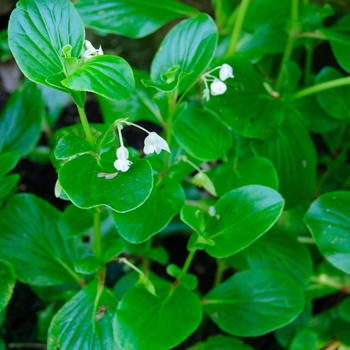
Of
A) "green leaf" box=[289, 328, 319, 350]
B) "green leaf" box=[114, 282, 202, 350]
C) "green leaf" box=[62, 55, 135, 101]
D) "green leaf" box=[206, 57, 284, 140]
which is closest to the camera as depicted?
"green leaf" box=[62, 55, 135, 101]

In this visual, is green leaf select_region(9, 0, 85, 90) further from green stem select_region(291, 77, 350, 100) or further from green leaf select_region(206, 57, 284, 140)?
green stem select_region(291, 77, 350, 100)

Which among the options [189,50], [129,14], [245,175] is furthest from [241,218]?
[129,14]

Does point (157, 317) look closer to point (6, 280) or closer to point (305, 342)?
point (6, 280)

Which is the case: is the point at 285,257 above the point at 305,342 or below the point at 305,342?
above

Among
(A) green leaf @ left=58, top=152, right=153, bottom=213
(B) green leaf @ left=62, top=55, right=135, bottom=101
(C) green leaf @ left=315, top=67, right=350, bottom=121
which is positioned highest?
(B) green leaf @ left=62, top=55, right=135, bottom=101

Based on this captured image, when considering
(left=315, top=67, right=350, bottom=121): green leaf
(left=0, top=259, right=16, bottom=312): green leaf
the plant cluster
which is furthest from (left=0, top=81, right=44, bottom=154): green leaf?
(left=315, top=67, right=350, bottom=121): green leaf

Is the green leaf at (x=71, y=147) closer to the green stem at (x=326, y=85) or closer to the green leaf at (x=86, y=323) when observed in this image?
the green leaf at (x=86, y=323)

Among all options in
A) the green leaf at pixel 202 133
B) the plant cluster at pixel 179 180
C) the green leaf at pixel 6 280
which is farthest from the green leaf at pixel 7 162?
the green leaf at pixel 202 133
